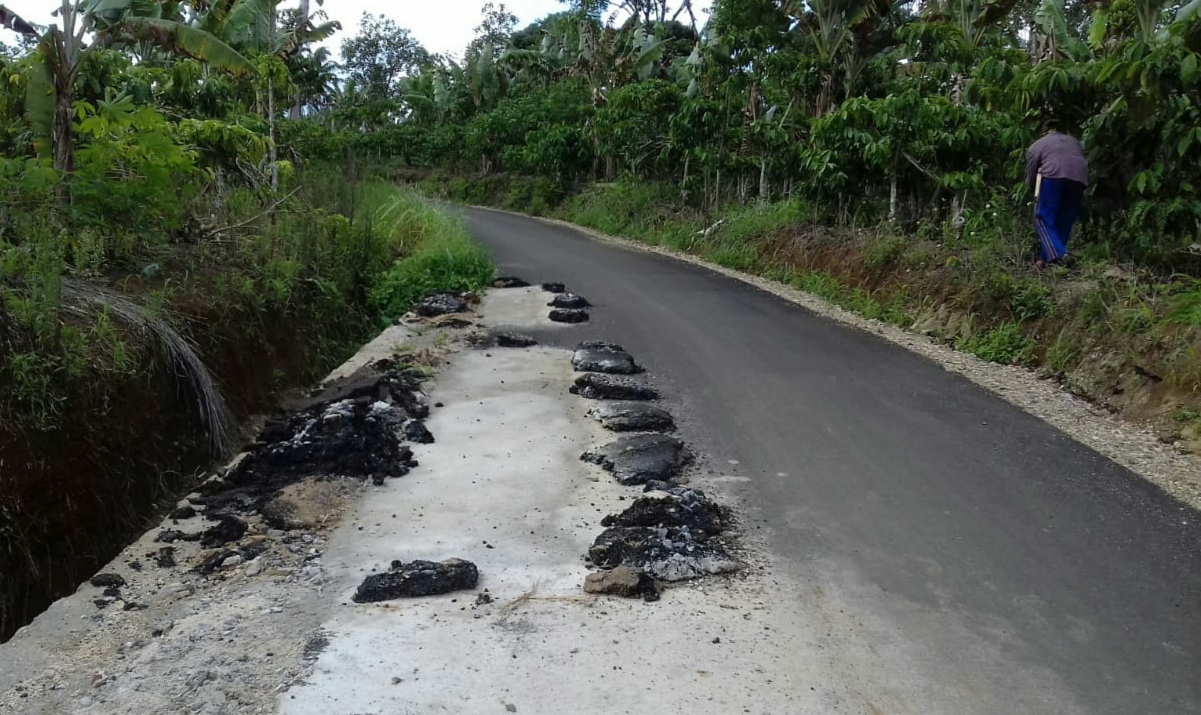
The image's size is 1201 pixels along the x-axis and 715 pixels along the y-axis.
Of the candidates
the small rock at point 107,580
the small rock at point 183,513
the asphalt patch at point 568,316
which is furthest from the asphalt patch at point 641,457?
the asphalt patch at point 568,316

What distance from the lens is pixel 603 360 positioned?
9.20m

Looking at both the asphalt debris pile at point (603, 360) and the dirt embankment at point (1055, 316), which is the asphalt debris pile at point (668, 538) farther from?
the dirt embankment at point (1055, 316)

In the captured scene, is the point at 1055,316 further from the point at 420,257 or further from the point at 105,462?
the point at 105,462

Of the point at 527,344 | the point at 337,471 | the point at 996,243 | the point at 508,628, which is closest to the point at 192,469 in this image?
the point at 337,471

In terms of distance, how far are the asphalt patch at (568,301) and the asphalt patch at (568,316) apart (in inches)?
17.6

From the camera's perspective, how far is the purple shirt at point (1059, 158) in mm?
9844

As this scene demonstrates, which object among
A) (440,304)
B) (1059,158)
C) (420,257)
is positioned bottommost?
(440,304)

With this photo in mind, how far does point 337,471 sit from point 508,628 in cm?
242

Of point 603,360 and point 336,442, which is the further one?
point 603,360

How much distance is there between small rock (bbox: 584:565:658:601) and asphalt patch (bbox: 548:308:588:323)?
6.79m

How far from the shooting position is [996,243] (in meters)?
10.8

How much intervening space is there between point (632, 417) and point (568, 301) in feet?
17.0

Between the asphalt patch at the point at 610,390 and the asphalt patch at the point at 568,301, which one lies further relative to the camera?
the asphalt patch at the point at 568,301

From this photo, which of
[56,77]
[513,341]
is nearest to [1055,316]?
[513,341]
